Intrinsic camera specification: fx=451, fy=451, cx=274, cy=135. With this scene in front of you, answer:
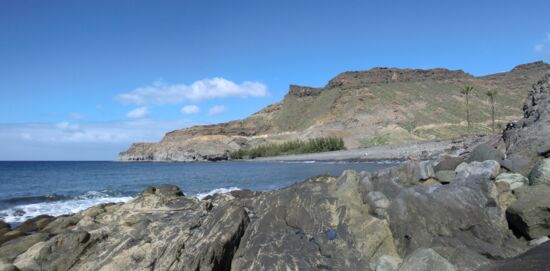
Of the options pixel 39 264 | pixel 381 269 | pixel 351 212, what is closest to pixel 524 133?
pixel 351 212

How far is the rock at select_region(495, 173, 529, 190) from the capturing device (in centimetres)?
1248

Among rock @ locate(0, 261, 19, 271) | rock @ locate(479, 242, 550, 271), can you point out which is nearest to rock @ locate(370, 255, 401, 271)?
rock @ locate(479, 242, 550, 271)

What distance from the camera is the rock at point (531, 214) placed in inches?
376

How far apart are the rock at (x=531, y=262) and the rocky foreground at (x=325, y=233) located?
1501 mm

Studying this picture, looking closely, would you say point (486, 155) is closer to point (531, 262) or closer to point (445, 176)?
point (445, 176)

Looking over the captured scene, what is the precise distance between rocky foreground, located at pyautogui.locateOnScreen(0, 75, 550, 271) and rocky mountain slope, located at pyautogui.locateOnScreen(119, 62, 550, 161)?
101555 millimetres

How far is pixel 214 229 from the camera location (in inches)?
383

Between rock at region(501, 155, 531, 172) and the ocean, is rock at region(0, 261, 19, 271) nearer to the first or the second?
the ocean

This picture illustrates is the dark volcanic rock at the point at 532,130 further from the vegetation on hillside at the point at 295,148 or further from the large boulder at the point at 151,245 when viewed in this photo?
the vegetation on hillside at the point at 295,148

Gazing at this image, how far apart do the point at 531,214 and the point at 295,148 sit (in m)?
115

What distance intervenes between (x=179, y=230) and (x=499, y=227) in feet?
23.8

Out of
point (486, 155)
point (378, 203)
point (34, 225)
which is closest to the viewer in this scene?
point (378, 203)

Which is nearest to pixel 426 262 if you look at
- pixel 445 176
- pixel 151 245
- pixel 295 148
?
pixel 151 245

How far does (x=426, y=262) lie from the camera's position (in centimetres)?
766
